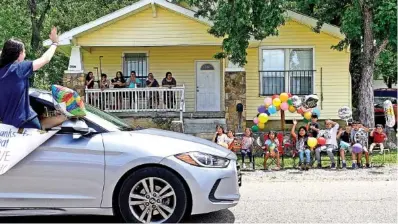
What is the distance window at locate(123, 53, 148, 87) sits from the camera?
1929 cm

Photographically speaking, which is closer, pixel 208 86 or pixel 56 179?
pixel 56 179

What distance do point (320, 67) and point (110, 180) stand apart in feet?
46.6

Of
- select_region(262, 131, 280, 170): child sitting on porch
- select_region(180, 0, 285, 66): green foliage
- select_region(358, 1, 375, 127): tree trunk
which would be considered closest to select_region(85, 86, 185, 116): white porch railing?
select_region(180, 0, 285, 66): green foliage

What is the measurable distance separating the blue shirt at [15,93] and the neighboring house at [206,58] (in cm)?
1147

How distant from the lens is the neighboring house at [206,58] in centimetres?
1700

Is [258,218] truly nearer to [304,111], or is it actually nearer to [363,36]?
[304,111]

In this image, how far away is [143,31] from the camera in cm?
1731

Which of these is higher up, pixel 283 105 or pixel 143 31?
pixel 143 31

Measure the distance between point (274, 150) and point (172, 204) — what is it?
21.5 feet

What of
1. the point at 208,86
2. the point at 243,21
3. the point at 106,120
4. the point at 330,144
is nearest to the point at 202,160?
the point at 106,120

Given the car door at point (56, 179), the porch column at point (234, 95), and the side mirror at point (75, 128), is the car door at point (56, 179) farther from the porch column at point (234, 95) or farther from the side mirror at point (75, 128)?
the porch column at point (234, 95)

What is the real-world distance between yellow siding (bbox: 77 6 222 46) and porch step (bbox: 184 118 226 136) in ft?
9.03

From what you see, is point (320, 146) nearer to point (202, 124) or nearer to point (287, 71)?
point (202, 124)

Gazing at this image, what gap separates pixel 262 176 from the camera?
1051 cm
